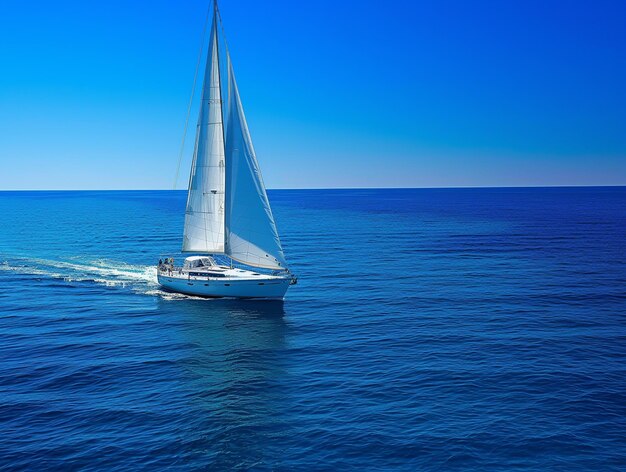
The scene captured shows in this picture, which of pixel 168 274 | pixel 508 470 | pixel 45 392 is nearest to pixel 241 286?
pixel 168 274

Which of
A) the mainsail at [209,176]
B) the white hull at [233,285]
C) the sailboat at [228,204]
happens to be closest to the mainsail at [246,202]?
the sailboat at [228,204]

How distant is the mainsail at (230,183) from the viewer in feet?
176

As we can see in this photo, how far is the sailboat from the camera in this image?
5331 cm

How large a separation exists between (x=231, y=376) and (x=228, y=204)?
25.3 m

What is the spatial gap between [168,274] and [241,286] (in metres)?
8.95

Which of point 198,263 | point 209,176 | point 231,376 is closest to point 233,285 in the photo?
point 198,263

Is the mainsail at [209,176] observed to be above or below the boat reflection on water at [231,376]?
above

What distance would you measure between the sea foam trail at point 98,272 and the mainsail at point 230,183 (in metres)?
8.56

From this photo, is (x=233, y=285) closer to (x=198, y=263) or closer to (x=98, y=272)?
(x=198, y=263)

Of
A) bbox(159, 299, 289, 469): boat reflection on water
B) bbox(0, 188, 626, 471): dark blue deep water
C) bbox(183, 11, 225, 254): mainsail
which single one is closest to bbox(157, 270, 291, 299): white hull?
bbox(159, 299, 289, 469): boat reflection on water

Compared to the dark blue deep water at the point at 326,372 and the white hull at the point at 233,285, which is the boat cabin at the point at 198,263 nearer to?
the white hull at the point at 233,285

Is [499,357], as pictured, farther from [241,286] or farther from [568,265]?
[568,265]

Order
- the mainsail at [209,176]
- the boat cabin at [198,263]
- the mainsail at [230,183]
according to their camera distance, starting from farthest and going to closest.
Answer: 1. the boat cabin at [198,263]
2. the mainsail at [209,176]
3. the mainsail at [230,183]

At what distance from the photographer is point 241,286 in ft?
176
